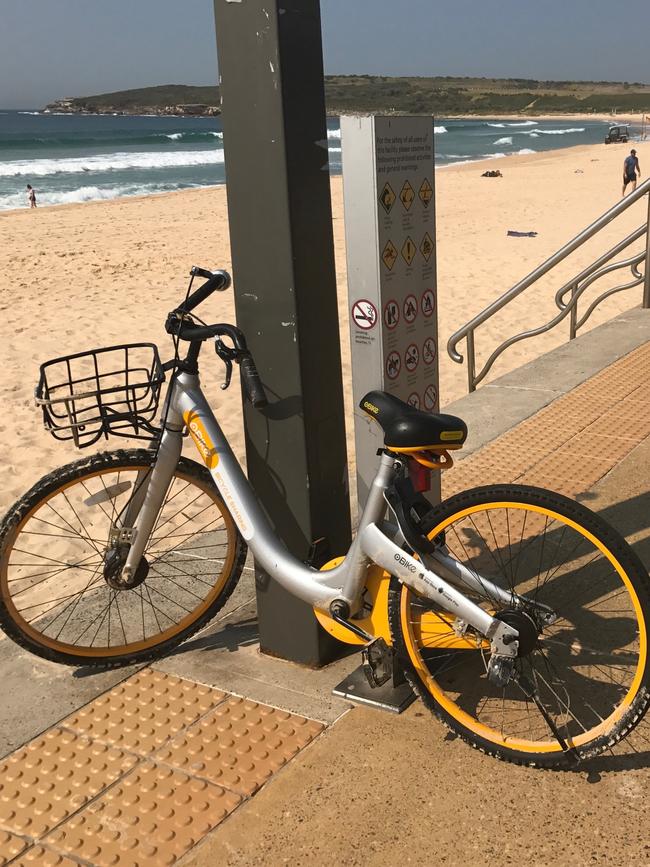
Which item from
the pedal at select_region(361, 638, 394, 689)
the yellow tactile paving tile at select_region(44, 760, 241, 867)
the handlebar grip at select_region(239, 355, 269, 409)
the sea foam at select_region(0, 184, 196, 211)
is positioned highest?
the handlebar grip at select_region(239, 355, 269, 409)

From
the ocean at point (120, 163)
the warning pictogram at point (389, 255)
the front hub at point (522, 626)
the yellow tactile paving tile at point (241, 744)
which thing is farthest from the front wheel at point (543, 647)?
the ocean at point (120, 163)

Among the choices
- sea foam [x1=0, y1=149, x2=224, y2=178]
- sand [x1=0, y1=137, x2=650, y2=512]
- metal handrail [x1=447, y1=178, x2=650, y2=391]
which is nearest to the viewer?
metal handrail [x1=447, y1=178, x2=650, y2=391]

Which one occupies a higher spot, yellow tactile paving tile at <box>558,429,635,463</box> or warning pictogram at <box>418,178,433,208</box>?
warning pictogram at <box>418,178,433,208</box>

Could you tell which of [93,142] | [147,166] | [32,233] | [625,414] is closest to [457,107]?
[93,142]

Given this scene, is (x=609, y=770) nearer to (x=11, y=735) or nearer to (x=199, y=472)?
(x=199, y=472)

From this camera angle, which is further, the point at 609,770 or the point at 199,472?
the point at 199,472

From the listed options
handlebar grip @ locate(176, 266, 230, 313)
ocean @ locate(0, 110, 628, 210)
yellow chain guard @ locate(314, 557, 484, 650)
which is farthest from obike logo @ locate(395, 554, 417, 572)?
ocean @ locate(0, 110, 628, 210)

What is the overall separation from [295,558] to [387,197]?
1092mm

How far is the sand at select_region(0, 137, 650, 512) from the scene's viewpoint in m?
7.60

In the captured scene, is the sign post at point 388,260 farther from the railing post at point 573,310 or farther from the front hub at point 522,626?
the railing post at point 573,310

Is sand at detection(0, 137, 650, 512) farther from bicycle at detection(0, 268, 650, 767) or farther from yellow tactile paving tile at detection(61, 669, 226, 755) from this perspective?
yellow tactile paving tile at detection(61, 669, 226, 755)

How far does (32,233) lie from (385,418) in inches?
758

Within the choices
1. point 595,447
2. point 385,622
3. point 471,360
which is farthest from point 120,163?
point 385,622

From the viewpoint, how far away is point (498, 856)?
216 centimetres
